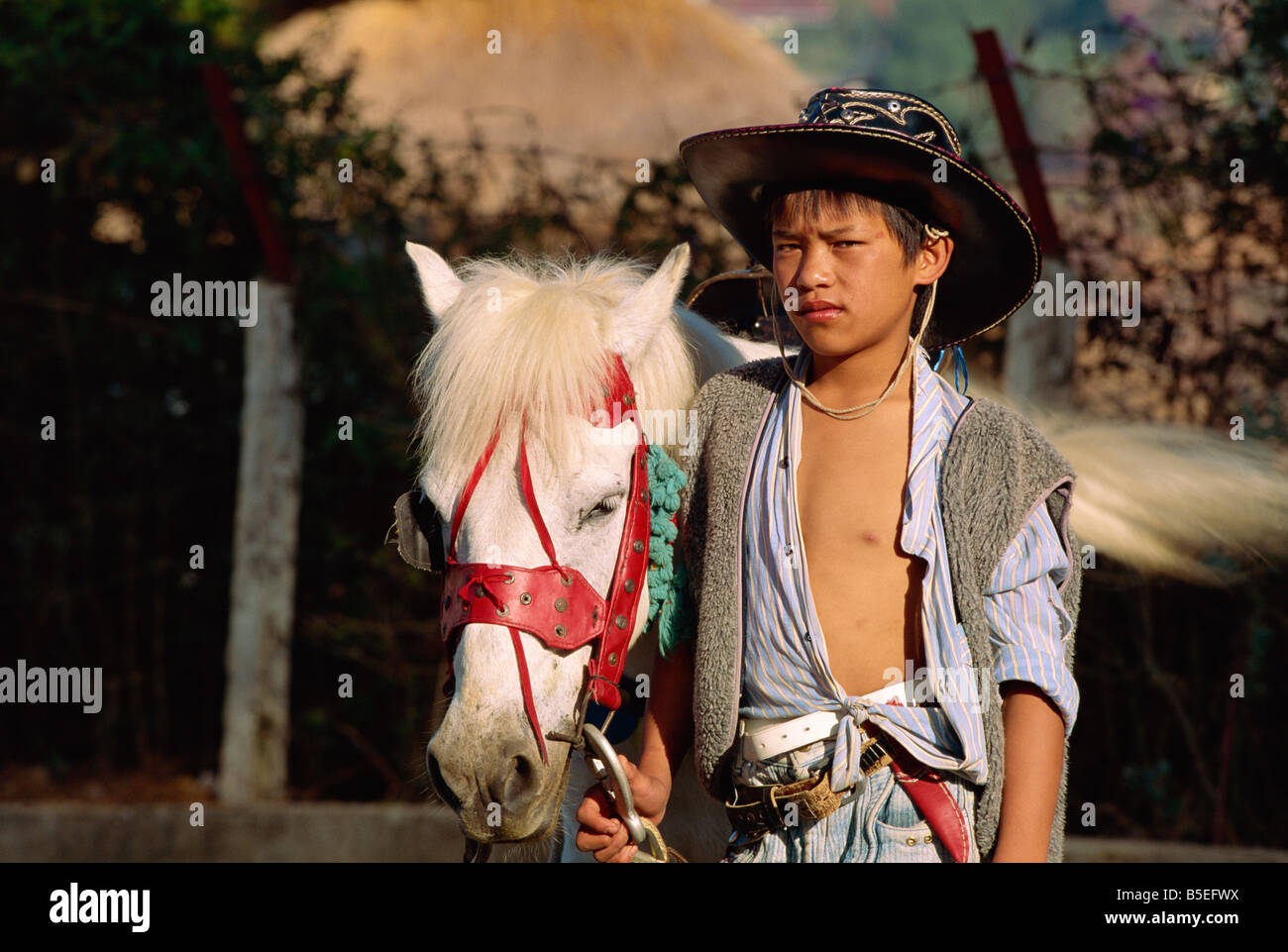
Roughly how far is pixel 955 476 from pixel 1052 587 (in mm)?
228

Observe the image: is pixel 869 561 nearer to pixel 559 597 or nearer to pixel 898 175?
pixel 559 597

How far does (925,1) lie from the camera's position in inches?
2020

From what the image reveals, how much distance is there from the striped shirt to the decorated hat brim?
303mm

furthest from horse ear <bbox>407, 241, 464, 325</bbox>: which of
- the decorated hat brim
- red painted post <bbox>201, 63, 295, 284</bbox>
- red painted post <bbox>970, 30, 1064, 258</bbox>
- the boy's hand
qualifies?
red painted post <bbox>201, 63, 295, 284</bbox>

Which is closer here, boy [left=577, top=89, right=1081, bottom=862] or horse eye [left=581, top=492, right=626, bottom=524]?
boy [left=577, top=89, right=1081, bottom=862]

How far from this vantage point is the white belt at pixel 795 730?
1.89 m

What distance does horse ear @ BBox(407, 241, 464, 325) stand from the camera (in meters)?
2.40

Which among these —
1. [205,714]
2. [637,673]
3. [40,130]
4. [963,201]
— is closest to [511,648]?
[637,673]

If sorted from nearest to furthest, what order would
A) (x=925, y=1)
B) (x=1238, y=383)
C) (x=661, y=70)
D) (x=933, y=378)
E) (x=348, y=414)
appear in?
(x=933, y=378) < (x=1238, y=383) < (x=348, y=414) < (x=661, y=70) < (x=925, y=1)

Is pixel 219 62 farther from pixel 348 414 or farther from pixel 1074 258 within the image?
pixel 1074 258

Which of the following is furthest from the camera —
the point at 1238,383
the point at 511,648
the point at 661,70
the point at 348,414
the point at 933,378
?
the point at 661,70

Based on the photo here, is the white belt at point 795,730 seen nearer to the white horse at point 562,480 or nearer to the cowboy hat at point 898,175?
the white horse at point 562,480

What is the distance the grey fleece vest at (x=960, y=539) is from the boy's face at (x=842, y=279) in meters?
0.20

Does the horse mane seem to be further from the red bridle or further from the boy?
the boy
